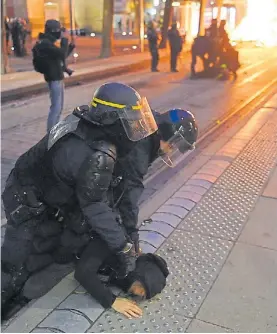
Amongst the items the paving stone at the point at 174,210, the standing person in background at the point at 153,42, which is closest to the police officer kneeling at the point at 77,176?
the paving stone at the point at 174,210

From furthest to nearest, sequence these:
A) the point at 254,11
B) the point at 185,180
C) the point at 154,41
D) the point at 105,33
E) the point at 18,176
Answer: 1. the point at 254,11
2. the point at 105,33
3. the point at 154,41
4. the point at 185,180
5. the point at 18,176

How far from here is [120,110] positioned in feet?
8.67

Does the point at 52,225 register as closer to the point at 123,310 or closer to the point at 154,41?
the point at 123,310

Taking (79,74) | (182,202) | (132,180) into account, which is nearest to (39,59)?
(182,202)

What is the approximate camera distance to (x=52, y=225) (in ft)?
10.2

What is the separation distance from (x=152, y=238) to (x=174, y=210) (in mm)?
574

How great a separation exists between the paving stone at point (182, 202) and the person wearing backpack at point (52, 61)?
10.8ft

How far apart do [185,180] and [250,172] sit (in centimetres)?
72

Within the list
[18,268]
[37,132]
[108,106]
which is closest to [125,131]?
[108,106]

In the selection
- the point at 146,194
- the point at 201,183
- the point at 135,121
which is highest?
the point at 135,121

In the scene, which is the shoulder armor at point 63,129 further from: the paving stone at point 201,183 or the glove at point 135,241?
the paving stone at point 201,183

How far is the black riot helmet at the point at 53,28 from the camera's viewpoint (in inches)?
273

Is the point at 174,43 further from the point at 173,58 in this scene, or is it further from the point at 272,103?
the point at 272,103

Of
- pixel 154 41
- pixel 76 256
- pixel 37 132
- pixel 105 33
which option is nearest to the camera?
pixel 76 256
